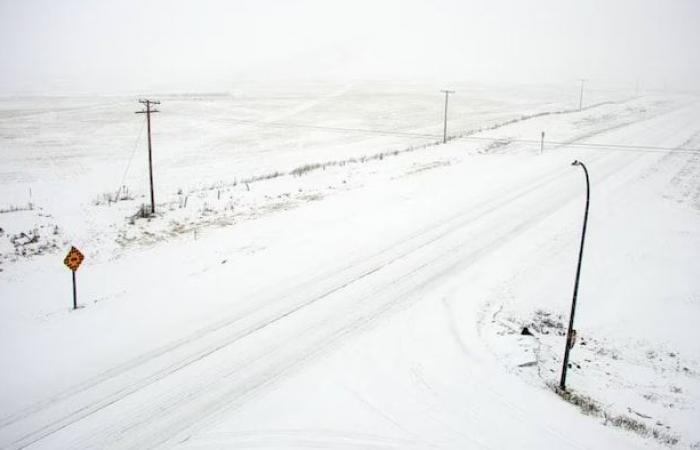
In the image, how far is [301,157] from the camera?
4700cm

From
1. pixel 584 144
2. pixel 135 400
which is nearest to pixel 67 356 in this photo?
pixel 135 400

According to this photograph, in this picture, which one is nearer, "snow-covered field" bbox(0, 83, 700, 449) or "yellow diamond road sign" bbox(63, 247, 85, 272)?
"snow-covered field" bbox(0, 83, 700, 449)

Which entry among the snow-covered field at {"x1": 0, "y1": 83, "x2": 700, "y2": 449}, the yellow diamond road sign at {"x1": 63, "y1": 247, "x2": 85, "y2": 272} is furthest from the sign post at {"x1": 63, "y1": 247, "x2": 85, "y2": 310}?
the snow-covered field at {"x1": 0, "y1": 83, "x2": 700, "y2": 449}

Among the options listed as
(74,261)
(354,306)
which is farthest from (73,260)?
(354,306)

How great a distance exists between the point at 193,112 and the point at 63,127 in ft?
60.0

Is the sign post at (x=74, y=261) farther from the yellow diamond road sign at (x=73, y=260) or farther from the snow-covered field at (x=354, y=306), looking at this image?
the snow-covered field at (x=354, y=306)

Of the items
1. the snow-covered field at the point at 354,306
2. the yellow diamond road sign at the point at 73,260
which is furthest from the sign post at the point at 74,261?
the snow-covered field at the point at 354,306

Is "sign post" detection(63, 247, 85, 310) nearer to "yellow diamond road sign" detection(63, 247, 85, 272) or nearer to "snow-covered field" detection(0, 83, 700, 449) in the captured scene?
"yellow diamond road sign" detection(63, 247, 85, 272)

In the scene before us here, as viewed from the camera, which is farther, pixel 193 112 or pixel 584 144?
pixel 193 112

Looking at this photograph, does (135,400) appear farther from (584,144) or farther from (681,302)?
(584,144)

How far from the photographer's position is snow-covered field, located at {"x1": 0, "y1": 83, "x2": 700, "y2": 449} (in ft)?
40.1

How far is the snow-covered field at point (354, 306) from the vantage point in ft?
40.1

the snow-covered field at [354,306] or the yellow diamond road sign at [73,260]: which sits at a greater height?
the yellow diamond road sign at [73,260]

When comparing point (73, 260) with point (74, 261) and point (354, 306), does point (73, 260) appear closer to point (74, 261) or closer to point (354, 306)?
point (74, 261)
